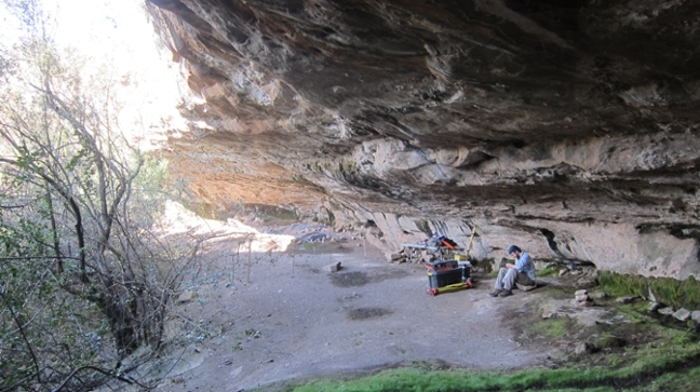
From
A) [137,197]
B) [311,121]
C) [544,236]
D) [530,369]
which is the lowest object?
[530,369]

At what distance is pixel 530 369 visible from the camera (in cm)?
559

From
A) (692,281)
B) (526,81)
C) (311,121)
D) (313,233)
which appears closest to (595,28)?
(526,81)

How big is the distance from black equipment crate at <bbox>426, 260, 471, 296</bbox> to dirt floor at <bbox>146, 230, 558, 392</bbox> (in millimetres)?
230

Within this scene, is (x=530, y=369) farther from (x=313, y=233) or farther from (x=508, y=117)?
(x=313, y=233)

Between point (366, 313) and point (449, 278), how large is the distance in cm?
224

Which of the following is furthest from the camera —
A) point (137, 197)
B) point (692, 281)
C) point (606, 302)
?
point (137, 197)

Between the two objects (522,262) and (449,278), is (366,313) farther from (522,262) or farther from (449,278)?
(522,262)

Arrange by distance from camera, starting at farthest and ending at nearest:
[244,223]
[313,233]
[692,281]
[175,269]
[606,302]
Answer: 1. [244,223]
2. [313,233]
3. [175,269]
4. [606,302]
5. [692,281]

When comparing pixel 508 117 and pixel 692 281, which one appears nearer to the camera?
pixel 508 117

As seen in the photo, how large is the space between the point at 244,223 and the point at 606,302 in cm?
2311

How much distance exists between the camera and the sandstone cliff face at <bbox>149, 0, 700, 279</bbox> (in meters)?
3.60

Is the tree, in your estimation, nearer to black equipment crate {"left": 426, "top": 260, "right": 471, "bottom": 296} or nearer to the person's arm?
black equipment crate {"left": 426, "top": 260, "right": 471, "bottom": 296}

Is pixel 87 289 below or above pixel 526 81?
below

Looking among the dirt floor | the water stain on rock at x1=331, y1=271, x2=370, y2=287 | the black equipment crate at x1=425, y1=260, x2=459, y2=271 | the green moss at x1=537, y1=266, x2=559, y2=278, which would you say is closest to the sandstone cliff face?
the green moss at x1=537, y1=266, x2=559, y2=278
